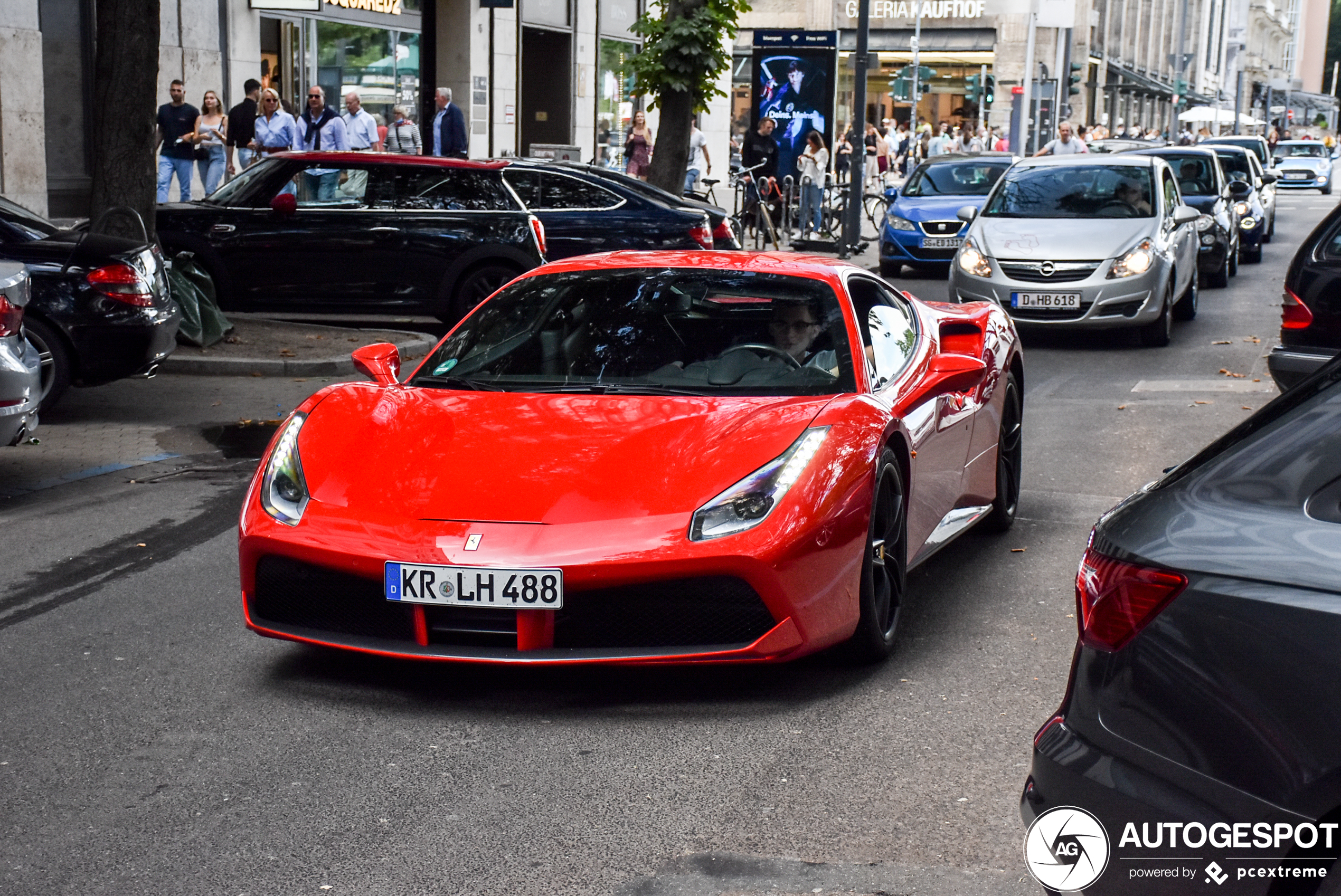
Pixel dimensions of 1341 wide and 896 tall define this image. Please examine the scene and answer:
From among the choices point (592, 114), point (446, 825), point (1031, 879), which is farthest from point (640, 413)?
point (592, 114)

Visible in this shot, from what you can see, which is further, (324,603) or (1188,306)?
(1188,306)

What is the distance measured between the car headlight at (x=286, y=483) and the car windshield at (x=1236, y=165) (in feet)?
73.2

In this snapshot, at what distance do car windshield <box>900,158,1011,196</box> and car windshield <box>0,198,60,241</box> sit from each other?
13.5m

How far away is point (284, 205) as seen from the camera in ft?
46.5

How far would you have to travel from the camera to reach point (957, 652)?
539cm

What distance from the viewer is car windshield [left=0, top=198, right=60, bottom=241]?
10.2m

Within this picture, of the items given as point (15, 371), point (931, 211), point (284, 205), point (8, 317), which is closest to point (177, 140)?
point (284, 205)

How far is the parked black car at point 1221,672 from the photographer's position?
2.42 m

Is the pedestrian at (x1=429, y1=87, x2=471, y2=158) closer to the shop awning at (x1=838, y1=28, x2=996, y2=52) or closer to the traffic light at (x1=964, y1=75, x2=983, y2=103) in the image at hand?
the traffic light at (x1=964, y1=75, x2=983, y2=103)

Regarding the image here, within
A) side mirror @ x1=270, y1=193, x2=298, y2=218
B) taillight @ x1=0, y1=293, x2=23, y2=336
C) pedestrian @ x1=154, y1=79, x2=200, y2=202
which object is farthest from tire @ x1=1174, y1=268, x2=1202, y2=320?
taillight @ x1=0, y1=293, x2=23, y2=336

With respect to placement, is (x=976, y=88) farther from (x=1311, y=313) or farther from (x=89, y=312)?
(x=89, y=312)

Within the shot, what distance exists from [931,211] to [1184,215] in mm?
5801

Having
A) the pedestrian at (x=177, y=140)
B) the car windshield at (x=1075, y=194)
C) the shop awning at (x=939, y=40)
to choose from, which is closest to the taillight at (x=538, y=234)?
the car windshield at (x=1075, y=194)

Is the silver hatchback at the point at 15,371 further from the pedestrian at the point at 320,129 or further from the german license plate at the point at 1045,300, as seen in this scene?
the pedestrian at the point at 320,129
